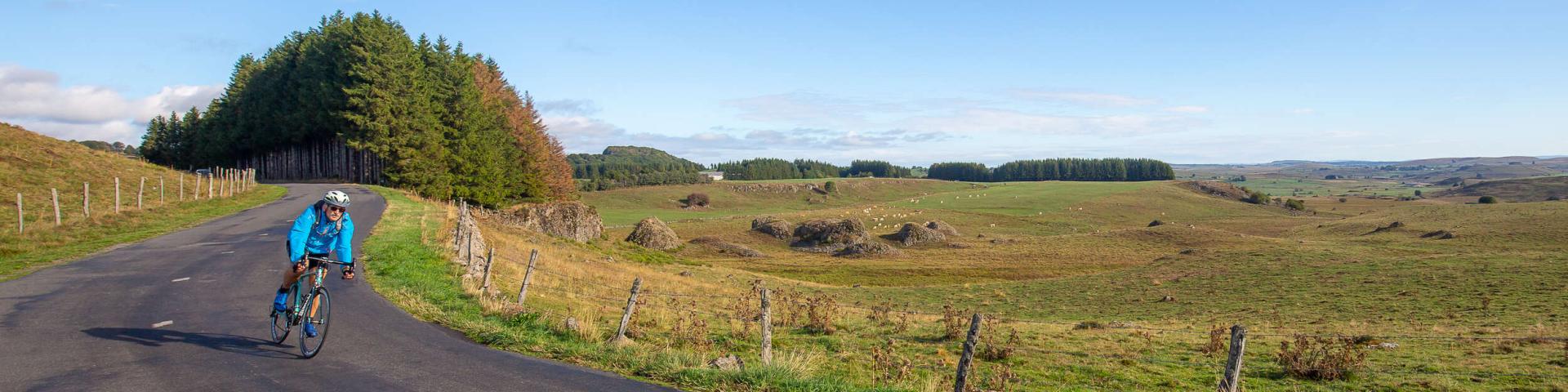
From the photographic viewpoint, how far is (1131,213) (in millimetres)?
123688

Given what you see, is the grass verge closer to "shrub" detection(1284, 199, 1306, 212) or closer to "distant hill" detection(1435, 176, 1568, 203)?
"shrub" detection(1284, 199, 1306, 212)

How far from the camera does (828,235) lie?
8288 centimetres

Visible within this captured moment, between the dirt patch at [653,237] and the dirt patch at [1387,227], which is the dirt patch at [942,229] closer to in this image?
the dirt patch at [653,237]

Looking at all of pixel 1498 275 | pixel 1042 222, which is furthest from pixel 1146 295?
pixel 1042 222

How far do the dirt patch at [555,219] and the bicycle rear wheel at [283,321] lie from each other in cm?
4456

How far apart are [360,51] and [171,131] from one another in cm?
5784

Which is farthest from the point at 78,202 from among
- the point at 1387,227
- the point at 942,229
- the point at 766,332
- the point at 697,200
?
the point at 697,200

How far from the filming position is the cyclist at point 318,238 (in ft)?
30.5

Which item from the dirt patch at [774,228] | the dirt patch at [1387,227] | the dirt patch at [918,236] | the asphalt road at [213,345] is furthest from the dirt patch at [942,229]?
the asphalt road at [213,345]

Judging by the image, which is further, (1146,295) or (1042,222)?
(1042,222)

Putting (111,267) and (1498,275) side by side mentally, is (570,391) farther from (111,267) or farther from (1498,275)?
(1498,275)

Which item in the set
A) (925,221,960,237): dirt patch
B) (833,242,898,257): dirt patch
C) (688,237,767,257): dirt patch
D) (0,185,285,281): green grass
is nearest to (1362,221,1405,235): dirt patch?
(925,221,960,237): dirt patch

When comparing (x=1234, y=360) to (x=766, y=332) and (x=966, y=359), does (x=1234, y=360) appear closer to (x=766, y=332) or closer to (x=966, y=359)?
(x=966, y=359)

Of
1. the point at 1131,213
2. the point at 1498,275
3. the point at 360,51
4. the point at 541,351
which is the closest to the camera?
the point at 541,351
